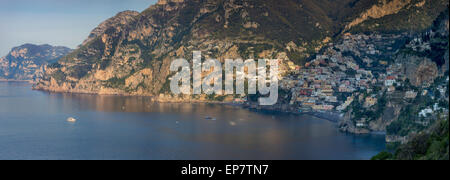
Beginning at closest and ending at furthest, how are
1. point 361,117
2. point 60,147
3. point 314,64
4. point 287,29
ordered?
point 60,147, point 361,117, point 314,64, point 287,29

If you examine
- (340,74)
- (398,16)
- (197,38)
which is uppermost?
(398,16)

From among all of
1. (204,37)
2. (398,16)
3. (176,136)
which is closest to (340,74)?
(398,16)

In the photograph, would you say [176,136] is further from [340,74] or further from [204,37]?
[204,37]

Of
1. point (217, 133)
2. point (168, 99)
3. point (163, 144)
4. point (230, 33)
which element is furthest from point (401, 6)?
point (163, 144)

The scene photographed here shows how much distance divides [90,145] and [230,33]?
3123 inches

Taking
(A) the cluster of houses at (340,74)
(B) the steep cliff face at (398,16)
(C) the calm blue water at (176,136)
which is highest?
(B) the steep cliff face at (398,16)

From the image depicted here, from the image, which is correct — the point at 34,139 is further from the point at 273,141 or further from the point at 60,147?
the point at 273,141

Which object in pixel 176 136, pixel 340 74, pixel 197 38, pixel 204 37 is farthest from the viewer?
pixel 197 38

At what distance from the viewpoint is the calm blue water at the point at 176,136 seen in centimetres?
6006

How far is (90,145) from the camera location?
67.4m

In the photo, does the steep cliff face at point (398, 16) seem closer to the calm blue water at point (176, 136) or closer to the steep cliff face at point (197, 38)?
the steep cliff face at point (197, 38)

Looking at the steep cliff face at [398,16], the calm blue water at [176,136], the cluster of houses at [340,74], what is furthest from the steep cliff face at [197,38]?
the calm blue water at [176,136]

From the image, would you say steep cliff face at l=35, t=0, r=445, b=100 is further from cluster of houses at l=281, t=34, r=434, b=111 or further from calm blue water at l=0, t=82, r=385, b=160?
calm blue water at l=0, t=82, r=385, b=160

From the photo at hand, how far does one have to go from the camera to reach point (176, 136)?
73.1 m
